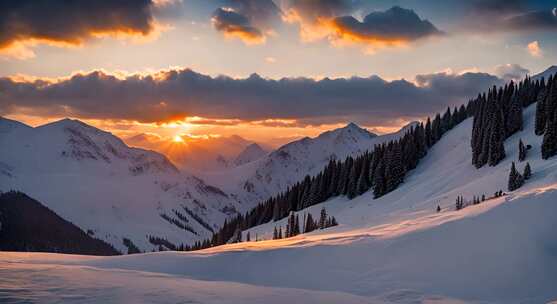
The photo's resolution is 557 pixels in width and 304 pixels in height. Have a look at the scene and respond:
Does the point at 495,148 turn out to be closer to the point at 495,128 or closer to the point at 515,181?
the point at 495,128

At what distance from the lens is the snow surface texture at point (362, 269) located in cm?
1986

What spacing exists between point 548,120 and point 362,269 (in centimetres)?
5646

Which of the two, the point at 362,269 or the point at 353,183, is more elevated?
the point at 353,183

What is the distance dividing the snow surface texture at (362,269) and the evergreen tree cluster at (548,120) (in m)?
39.1

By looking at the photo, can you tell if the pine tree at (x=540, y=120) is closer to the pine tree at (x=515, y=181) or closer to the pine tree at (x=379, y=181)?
the pine tree at (x=515, y=181)

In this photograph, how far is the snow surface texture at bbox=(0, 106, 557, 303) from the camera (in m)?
19.9

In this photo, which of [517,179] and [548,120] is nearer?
[517,179]

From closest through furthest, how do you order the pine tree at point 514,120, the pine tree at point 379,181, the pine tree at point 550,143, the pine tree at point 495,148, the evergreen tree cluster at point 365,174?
the pine tree at point 550,143, the pine tree at point 495,148, the pine tree at point 514,120, the pine tree at point 379,181, the evergreen tree cluster at point 365,174

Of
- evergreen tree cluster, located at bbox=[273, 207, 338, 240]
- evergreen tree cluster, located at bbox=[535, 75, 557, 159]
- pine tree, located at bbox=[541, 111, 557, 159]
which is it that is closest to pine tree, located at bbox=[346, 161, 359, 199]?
evergreen tree cluster, located at bbox=[273, 207, 338, 240]

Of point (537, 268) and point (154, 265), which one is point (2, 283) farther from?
point (537, 268)

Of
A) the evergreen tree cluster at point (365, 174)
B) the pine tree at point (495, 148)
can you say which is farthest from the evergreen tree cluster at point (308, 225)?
the pine tree at point (495, 148)

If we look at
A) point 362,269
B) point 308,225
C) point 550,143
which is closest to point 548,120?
point 550,143

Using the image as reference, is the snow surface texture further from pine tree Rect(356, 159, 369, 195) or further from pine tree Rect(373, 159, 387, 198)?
pine tree Rect(356, 159, 369, 195)

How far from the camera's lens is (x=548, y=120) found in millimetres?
66250
